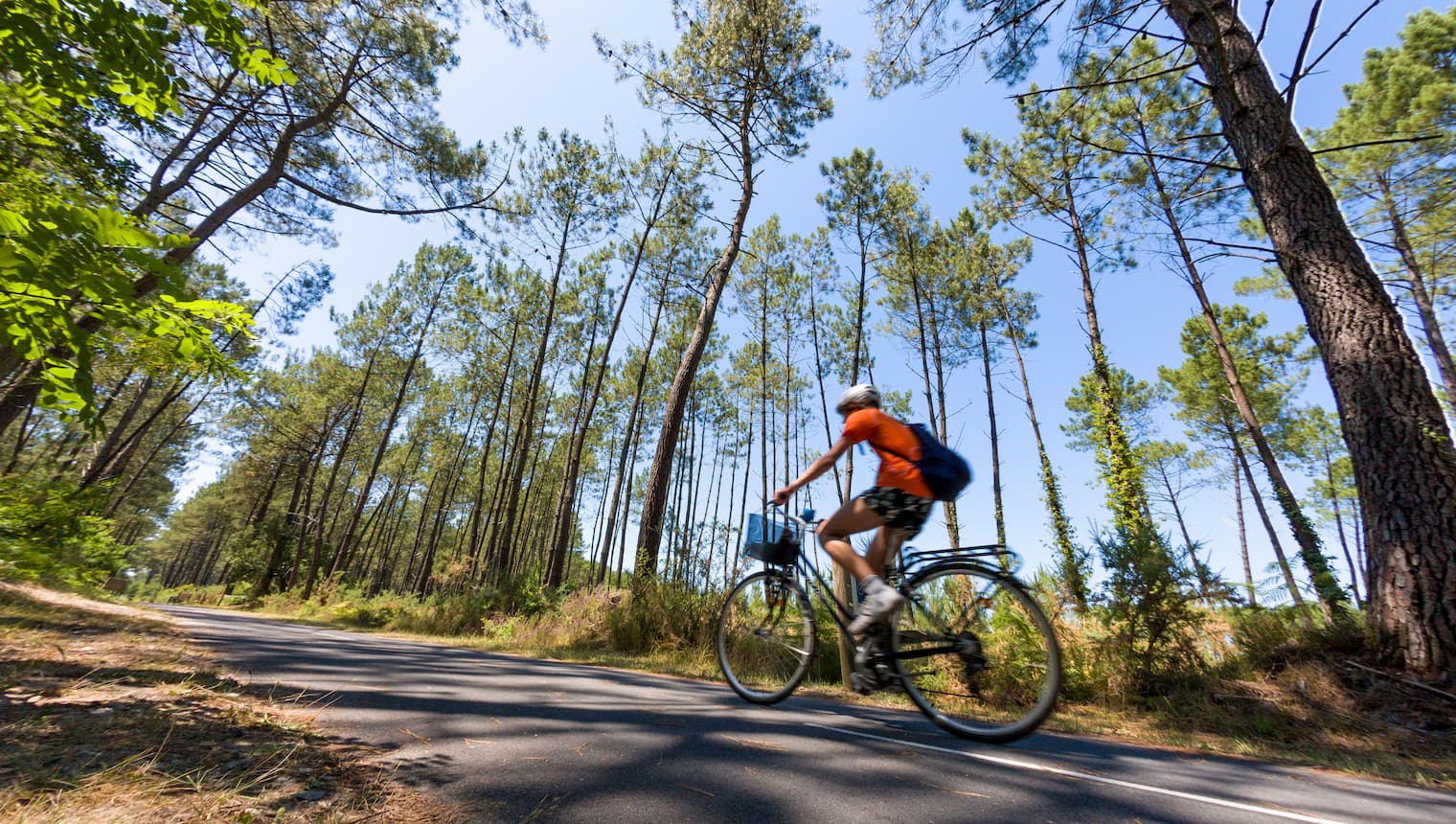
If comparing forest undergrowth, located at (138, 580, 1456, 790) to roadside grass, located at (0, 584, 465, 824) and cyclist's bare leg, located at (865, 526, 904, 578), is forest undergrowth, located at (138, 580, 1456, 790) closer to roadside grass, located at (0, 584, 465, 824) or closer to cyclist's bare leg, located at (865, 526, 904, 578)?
cyclist's bare leg, located at (865, 526, 904, 578)

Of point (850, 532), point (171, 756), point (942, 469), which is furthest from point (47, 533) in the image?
point (942, 469)

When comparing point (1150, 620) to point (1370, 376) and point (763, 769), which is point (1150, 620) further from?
point (763, 769)

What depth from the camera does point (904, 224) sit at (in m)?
16.9

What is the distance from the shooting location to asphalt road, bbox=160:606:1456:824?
5.09 ft

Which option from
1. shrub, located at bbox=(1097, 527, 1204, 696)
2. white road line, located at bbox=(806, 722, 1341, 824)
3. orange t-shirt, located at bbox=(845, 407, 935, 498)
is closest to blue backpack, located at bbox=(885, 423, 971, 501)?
orange t-shirt, located at bbox=(845, 407, 935, 498)

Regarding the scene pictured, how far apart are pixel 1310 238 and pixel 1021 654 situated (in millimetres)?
4527

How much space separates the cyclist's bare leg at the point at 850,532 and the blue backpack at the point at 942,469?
0.36 metres

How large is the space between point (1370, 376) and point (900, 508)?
4493mm

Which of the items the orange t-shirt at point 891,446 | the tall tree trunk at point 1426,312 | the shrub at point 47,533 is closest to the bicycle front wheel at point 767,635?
the orange t-shirt at point 891,446

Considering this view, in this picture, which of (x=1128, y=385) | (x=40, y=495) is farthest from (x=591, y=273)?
(x=1128, y=385)

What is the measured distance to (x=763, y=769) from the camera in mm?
1878

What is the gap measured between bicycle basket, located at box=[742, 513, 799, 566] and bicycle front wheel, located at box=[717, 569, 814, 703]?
0.19 metres

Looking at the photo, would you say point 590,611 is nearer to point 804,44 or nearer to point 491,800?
point 491,800

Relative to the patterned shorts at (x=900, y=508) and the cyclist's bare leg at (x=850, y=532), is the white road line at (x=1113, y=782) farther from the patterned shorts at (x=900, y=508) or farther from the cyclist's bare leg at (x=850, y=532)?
the patterned shorts at (x=900, y=508)
